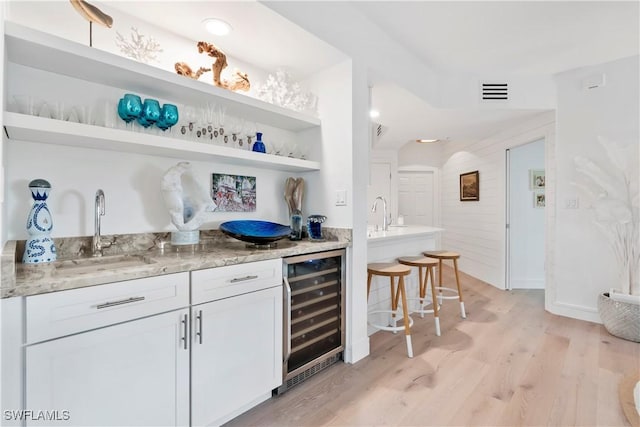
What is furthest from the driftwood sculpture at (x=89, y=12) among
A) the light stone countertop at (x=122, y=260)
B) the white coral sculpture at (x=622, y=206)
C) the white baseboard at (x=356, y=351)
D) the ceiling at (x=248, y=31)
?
the white coral sculpture at (x=622, y=206)

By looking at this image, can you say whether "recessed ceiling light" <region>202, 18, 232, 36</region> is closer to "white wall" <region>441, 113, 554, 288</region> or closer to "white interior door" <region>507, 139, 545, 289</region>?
"white wall" <region>441, 113, 554, 288</region>

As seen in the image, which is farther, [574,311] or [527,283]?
[527,283]

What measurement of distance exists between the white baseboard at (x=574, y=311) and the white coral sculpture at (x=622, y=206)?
1.50 ft

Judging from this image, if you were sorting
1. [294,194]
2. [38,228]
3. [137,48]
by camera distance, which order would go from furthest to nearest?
[294,194] < [137,48] < [38,228]

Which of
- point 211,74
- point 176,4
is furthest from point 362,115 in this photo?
point 176,4

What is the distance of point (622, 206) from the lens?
8.76 feet

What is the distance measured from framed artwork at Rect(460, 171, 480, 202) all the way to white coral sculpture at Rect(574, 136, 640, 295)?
78.4 inches

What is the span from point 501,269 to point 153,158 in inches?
185

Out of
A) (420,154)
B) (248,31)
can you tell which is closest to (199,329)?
(248,31)

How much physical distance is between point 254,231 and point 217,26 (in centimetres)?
136

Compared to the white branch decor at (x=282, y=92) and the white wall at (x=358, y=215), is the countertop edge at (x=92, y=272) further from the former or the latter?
the white branch decor at (x=282, y=92)

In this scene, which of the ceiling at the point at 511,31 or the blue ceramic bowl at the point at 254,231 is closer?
the blue ceramic bowl at the point at 254,231

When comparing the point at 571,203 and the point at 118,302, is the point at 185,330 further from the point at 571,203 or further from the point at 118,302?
the point at 571,203

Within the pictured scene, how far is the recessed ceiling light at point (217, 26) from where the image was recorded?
1876 millimetres
